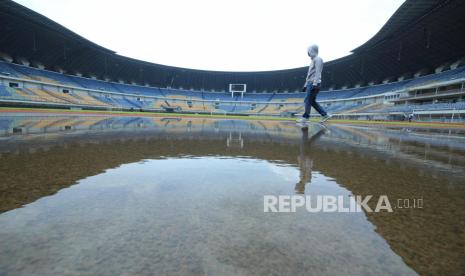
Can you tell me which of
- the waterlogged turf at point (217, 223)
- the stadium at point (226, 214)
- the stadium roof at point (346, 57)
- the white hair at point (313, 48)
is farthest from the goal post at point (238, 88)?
the waterlogged turf at point (217, 223)

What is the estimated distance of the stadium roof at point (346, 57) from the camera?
26469 mm

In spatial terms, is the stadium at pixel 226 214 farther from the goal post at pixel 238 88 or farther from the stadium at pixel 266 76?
the goal post at pixel 238 88

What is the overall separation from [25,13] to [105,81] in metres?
23.6

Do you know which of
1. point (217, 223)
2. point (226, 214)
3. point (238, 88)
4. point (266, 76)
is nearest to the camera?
point (217, 223)

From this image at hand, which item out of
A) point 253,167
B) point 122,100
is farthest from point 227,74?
point 253,167

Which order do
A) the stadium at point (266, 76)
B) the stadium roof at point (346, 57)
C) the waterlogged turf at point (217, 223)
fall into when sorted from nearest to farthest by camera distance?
1. the waterlogged turf at point (217, 223)
2. the stadium roof at point (346, 57)
3. the stadium at point (266, 76)

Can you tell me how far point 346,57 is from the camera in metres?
42.7

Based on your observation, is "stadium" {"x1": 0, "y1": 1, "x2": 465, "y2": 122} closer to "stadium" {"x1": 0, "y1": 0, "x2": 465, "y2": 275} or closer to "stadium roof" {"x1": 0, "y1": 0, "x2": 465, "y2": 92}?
"stadium roof" {"x1": 0, "y1": 0, "x2": 465, "y2": 92}

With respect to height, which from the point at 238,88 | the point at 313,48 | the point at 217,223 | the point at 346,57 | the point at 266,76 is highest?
the point at 266,76

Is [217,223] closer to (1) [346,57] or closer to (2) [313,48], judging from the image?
(2) [313,48]

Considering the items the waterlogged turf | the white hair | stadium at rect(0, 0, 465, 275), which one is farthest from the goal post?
the waterlogged turf

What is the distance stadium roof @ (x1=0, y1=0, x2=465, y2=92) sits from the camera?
86.8 feet

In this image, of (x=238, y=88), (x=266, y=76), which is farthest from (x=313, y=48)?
(x=238, y=88)

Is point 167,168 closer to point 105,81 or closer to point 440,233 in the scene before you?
point 440,233
